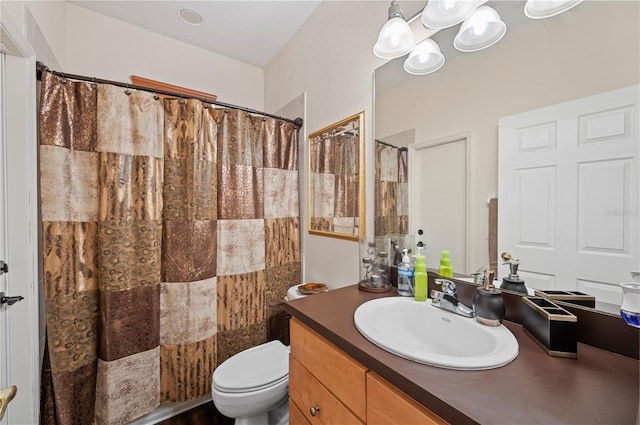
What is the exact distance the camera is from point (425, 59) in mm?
1101

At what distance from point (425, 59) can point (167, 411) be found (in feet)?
7.99

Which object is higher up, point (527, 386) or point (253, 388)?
point (527, 386)

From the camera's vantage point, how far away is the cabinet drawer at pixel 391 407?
0.53m

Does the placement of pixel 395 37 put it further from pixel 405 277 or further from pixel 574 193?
pixel 405 277

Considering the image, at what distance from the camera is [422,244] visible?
1.14m

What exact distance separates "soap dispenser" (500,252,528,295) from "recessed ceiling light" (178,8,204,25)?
239cm

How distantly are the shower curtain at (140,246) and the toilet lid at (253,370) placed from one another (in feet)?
1.04

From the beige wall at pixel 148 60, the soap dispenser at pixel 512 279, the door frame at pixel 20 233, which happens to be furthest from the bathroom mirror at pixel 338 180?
the door frame at pixel 20 233

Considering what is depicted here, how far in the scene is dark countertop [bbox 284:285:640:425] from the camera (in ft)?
1.50

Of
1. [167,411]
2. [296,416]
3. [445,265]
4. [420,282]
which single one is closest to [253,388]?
[296,416]

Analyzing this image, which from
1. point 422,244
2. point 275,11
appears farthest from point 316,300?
point 275,11

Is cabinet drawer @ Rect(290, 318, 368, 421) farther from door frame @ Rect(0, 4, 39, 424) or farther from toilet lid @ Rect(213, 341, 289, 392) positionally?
door frame @ Rect(0, 4, 39, 424)

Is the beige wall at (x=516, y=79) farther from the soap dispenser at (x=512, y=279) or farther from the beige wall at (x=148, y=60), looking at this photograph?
the beige wall at (x=148, y=60)

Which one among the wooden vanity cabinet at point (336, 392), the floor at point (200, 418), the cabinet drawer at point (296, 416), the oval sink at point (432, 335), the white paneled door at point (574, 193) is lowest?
the floor at point (200, 418)
